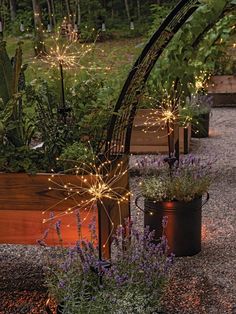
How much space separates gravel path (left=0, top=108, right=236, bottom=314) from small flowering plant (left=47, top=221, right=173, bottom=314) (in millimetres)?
500

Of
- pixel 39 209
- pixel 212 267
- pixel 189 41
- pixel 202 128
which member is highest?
pixel 189 41

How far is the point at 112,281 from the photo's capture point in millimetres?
2646

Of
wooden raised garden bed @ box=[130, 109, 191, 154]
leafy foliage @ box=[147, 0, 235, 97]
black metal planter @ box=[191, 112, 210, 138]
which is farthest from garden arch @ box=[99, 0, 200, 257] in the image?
black metal planter @ box=[191, 112, 210, 138]

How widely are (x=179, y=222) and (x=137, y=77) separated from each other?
1.01m

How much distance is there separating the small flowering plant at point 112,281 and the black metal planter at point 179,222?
100 centimetres

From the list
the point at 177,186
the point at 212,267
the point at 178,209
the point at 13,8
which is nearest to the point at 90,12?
the point at 13,8

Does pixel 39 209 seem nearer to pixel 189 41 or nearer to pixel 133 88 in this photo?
pixel 133 88

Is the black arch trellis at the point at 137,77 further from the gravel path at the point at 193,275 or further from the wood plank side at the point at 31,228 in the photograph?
the gravel path at the point at 193,275

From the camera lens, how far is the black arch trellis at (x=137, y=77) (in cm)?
325

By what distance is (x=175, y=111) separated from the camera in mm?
5363

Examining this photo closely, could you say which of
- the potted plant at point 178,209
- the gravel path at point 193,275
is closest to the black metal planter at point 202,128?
the gravel path at point 193,275

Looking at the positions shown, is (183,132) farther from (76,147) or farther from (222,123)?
(76,147)

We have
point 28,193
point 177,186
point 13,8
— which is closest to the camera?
point 28,193

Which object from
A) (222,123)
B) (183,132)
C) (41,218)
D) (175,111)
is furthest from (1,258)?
(222,123)
